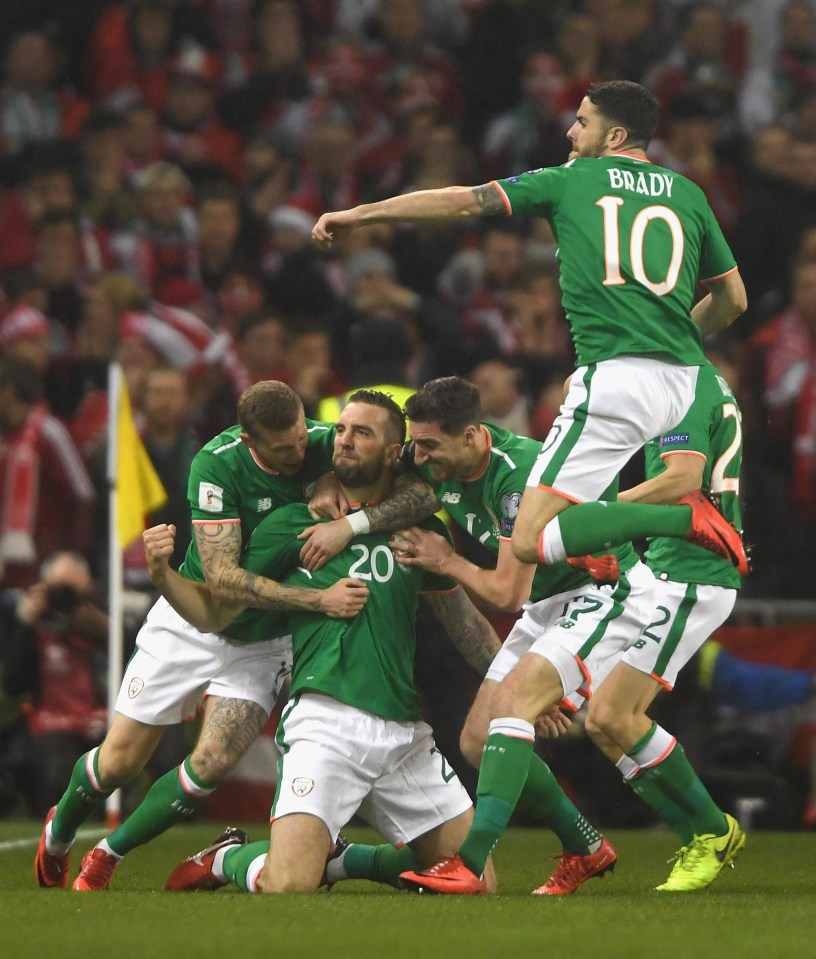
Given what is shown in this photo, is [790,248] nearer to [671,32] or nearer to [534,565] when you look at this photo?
[671,32]

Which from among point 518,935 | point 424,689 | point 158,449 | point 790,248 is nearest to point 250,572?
point 518,935

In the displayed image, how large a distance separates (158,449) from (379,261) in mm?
2353

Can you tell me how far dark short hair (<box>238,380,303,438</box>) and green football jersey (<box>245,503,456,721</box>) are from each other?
0.31 m

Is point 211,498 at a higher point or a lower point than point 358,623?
higher

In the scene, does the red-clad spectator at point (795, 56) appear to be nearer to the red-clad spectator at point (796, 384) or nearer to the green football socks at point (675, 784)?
the red-clad spectator at point (796, 384)

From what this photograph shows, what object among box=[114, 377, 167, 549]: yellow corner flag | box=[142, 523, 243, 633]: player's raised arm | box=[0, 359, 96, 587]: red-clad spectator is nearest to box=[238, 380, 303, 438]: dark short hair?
box=[142, 523, 243, 633]: player's raised arm

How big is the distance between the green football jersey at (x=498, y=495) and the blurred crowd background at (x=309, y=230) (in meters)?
1.96

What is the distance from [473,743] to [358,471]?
1.11 metres

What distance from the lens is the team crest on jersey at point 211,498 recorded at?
6.44 m

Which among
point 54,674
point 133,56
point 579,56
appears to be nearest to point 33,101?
point 133,56

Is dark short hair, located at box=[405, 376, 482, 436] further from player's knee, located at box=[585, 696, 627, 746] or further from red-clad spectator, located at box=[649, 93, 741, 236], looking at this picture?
red-clad spectator, located at box=[649, 93, 741, 236]

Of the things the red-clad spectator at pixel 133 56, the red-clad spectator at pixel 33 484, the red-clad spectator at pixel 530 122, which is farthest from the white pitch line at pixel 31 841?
the red-clad spectator at pixel 133 56

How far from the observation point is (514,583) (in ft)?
20.4

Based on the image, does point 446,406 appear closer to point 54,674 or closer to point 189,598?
point 189,598
